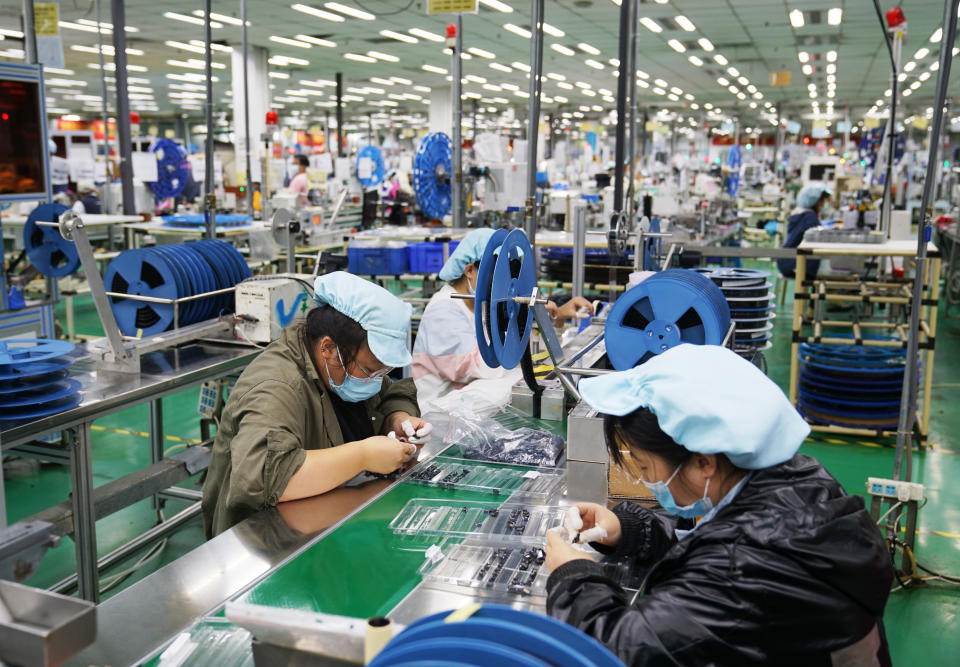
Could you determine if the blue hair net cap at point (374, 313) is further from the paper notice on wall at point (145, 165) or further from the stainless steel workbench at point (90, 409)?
the paper notice on wall at point (145, 165)

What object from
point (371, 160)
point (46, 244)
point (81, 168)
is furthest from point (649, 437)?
point (81, 168)

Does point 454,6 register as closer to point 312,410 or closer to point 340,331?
point 340,331

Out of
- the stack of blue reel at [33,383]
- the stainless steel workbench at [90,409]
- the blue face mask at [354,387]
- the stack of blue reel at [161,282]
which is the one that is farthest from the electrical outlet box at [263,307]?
the blue face mask at [354,387]

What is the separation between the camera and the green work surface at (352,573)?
4.71ft

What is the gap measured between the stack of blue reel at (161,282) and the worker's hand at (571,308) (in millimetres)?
1534

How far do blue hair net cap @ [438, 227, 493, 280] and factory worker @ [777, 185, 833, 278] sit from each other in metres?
5.05

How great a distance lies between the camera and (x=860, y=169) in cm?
1409

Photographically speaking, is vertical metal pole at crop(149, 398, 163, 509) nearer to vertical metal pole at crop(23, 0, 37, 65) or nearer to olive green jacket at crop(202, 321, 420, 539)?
olive green jacket at crop(202, 321, 420, 539)

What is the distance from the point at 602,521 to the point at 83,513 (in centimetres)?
196

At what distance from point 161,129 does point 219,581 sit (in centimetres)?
3131

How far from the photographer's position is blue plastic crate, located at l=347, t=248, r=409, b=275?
550 cm

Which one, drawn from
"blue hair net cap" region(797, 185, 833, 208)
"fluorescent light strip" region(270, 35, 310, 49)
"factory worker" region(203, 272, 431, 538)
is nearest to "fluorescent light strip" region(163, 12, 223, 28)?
"fluorescent light strip" region(270, 35, 310, 49)

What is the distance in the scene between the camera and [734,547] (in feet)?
4.01

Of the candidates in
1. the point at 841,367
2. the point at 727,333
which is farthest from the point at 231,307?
the point at 841,367
